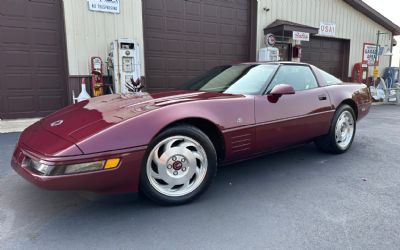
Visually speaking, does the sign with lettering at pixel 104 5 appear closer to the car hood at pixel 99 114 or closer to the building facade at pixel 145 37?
the building facade at pixel 145 37

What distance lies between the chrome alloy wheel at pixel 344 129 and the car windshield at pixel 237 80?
4.21 ft

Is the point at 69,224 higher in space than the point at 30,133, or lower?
lower

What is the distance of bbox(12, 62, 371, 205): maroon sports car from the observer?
2.04 metres

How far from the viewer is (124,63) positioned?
6590 mm

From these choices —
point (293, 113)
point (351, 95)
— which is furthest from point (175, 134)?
point (351, 95)

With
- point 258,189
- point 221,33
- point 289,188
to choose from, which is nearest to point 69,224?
point 258,189

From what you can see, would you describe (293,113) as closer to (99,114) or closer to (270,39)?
(99,114)

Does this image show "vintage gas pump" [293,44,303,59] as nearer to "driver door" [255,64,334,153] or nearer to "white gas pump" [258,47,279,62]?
"white gas pump" [258,47,279,62]

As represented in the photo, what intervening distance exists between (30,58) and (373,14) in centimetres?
1218

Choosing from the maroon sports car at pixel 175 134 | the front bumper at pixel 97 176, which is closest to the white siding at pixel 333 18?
the maroon sports car at pixel 175 134

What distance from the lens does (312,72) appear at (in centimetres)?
382

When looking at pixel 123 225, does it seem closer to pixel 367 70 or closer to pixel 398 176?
pixel 398 176

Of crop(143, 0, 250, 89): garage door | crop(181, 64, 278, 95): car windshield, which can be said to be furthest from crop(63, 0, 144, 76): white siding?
crop(181, 64, 278, 95): car windshield

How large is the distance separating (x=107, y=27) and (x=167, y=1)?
1.76 metres
